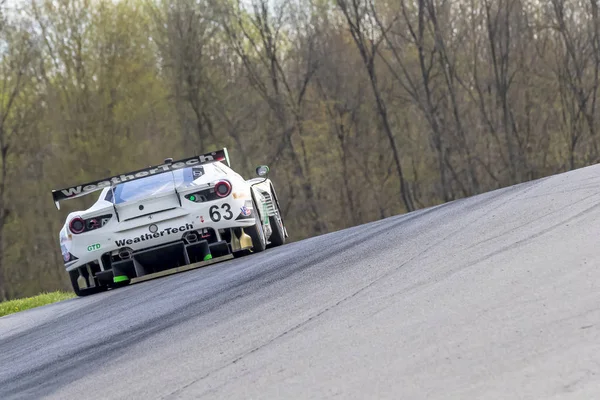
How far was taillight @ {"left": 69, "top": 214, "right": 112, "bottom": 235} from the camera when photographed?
11180 mm

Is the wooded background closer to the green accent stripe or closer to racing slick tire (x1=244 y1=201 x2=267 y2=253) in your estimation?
racing slick tire (x1=244 y1=201 x2=267 y2=253)

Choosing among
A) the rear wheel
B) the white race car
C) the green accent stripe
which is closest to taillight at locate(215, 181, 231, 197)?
the white race car

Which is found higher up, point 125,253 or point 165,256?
point 125,253

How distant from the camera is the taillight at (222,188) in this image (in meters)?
11.3

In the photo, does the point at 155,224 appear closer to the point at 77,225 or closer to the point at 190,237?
the point at 190,237

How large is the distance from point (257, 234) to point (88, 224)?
6.46 ft

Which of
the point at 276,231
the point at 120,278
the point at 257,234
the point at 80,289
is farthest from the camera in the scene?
the point at 276,231

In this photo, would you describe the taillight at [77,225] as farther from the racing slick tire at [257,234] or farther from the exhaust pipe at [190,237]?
the racing slick tire at [257,234]

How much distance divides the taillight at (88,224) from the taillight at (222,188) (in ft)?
3.93

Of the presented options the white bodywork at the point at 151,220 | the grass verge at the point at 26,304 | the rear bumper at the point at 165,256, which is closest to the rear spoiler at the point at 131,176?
the white bodywork at the point at 151,220

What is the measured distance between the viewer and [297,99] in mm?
45500

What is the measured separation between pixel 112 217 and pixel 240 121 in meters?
32.2

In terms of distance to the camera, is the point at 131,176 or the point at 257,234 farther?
the point at 257,234

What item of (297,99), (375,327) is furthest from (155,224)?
(297,99)
